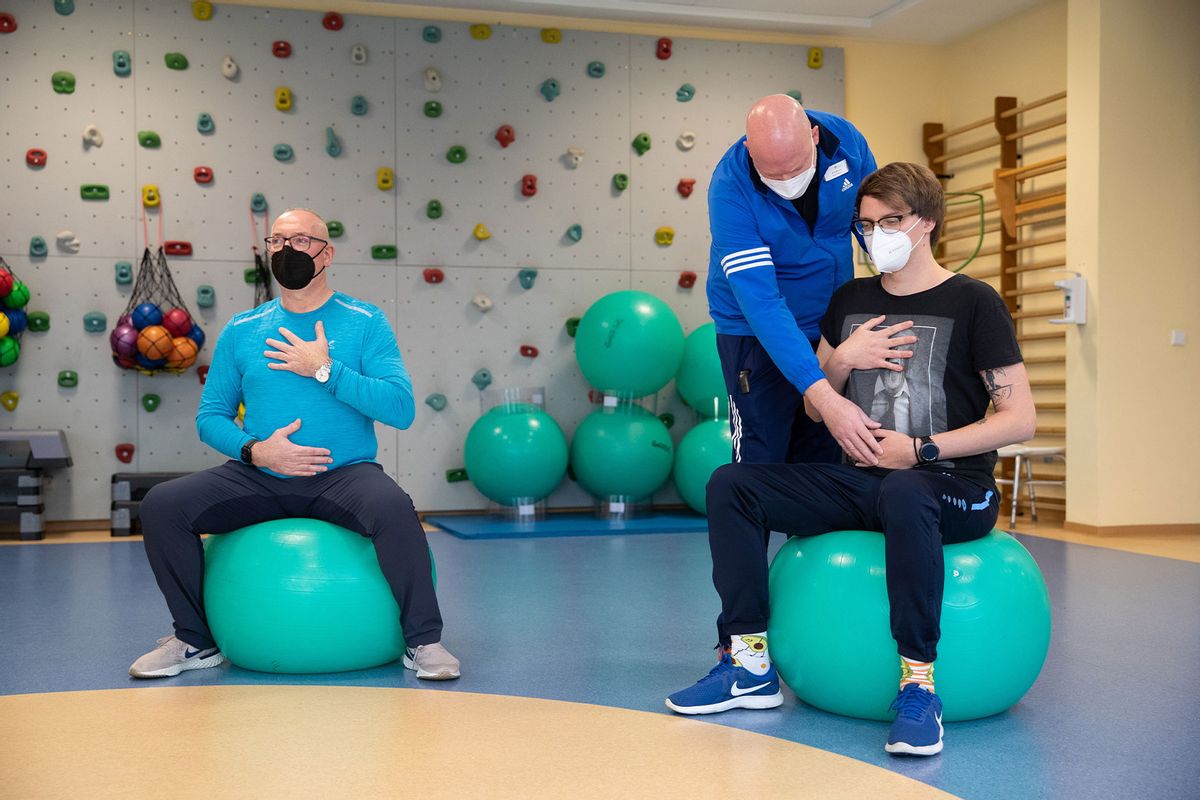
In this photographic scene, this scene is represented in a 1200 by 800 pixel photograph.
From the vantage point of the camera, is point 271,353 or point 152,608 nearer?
point 271,353

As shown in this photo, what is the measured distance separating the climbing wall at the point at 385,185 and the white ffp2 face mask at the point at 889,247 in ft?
15.8

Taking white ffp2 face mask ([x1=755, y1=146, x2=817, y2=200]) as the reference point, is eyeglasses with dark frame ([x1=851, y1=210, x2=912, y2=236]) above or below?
Answer: below

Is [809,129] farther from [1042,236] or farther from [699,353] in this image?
[1042,236]

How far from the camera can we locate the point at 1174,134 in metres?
6.37

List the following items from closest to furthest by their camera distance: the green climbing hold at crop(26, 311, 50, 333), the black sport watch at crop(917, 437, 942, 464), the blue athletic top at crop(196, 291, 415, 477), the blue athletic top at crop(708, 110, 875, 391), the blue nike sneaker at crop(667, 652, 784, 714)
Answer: the black sport watch at crop(917, 437, 942, 464) → the blue nike sneaker at crop(667, 652, 784, 714) → the blue athletic top at crop(708, 110, 875, 391) → the blue athletic top at crop(196, 291, 415, 477) → the green climbing hold at crop(26, 311, 50, 333)

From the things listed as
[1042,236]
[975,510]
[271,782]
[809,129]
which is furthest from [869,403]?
[1042,236]

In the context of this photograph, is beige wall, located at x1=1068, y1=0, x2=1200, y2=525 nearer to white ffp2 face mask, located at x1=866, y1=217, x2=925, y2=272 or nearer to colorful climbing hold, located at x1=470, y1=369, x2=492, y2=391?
colorful climbing hold, located at x1=470, y1=369, x2=492, y2=391

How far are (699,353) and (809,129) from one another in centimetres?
422

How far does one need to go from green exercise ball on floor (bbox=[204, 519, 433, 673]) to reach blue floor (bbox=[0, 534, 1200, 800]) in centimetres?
7

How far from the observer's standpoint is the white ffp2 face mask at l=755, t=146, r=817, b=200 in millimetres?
2803

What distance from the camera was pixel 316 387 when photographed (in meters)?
3.14

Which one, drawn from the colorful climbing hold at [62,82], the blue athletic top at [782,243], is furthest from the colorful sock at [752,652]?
the colorful climbing hold at [62,82]

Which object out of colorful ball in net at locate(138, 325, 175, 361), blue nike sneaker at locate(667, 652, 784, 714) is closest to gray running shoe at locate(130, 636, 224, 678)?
blue nike sneaker at locate(667, 652, 784, 714)

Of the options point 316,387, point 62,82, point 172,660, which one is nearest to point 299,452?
point 316,387
